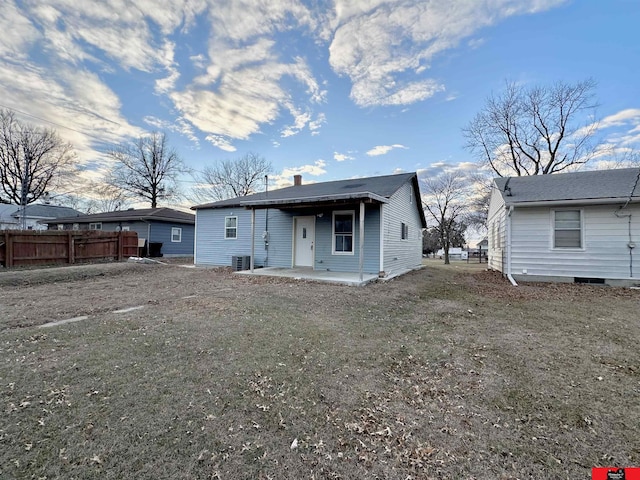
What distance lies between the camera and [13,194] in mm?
32062

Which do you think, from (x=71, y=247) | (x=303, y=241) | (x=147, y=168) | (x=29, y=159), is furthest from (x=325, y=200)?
(x=29, y=159)

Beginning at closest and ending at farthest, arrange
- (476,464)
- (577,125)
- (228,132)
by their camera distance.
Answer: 1. (476,464)
2. (228,132)
3. (577,125)

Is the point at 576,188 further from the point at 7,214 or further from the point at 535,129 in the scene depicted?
the point at 7,214

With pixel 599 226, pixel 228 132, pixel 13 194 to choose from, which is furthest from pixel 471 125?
pixel 13 194

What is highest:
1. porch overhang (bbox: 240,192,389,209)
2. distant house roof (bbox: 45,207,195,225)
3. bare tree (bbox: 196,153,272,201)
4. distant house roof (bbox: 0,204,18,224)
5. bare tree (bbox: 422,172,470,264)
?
bare tree (bbox: 196,153,272,201)

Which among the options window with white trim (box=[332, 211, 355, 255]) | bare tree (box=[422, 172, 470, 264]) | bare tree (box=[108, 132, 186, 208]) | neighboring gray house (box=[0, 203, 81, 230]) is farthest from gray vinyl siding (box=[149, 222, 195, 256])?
A: bare tree (box=[422, 172, 470, 264])

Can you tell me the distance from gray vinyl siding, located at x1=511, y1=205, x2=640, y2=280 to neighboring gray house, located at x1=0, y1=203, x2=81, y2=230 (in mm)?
37420

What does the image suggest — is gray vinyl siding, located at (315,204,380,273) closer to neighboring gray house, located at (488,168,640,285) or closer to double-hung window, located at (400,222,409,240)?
double-hung window, located at (400,222,409,240)

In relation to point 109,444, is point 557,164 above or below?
above

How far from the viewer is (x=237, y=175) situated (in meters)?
34.5

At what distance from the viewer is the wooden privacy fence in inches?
466

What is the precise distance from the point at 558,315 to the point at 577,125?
21922 mm

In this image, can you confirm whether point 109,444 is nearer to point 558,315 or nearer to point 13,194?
A: point 558,315

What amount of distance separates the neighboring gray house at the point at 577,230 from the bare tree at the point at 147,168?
31.4 m
